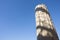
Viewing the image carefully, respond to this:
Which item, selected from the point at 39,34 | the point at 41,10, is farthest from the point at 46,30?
the point at 41,10

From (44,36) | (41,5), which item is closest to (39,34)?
(44,36)

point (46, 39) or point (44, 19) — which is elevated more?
point (44, 19)

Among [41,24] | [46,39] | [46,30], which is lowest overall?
[46,39]

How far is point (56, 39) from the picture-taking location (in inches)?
54.9

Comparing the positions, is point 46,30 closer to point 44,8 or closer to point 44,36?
point 44,36

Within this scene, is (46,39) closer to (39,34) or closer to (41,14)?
(39,34)

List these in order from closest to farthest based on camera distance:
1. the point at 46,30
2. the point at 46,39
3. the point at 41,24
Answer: the point at 46,39
the point at 46,30
the point at 41,24

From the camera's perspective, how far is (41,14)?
1688mm

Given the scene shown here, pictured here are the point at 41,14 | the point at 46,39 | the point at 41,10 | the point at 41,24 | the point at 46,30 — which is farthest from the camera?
the point at 41,10

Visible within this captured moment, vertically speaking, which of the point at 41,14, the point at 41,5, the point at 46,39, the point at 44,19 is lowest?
the point at 46,39

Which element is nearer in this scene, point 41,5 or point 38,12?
point 38,12

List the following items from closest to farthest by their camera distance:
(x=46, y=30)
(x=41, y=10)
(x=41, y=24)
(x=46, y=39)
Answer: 1. (x=46, y=39)
2. (x=46, y=30)
3. (x=41, y=24)
4. (x=41, y=10)

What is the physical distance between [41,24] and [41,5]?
0.56 m

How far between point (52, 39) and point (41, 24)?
0.97 ft
